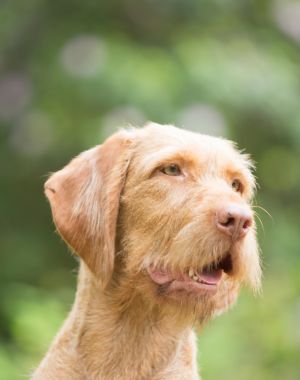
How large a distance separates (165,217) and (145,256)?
7.3 inches

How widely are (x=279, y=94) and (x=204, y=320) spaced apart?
16.8 ft

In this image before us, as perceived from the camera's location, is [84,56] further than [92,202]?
Yes

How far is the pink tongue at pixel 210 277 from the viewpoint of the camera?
4.75m

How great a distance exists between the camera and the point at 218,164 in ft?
16.5

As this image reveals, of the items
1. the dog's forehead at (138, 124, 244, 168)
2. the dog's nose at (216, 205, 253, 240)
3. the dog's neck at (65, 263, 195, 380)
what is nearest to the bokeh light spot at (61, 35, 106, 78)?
the dog's forehead at (138, 124, 244, 168)

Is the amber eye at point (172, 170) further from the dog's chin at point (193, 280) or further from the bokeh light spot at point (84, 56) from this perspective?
the bokeh light spot at point (84, 56)

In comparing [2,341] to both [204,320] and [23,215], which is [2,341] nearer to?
[23,215]

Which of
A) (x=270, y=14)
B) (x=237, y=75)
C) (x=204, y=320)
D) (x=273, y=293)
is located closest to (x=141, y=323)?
(x=204, y=320)

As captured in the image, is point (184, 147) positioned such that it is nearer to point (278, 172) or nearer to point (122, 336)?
point (122, 336)

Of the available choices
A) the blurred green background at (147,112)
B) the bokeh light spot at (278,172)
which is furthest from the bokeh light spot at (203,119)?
the bokeh light spot at (278,172)

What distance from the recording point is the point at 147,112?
9.15 m

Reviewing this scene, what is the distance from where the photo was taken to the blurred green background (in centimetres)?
830

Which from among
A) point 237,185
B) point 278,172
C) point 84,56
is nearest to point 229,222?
point 237,185

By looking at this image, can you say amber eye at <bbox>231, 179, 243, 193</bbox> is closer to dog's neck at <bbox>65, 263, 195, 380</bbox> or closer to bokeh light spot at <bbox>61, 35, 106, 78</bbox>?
dog's neck at <bbox>65, 263, 195, 380</bbox>
